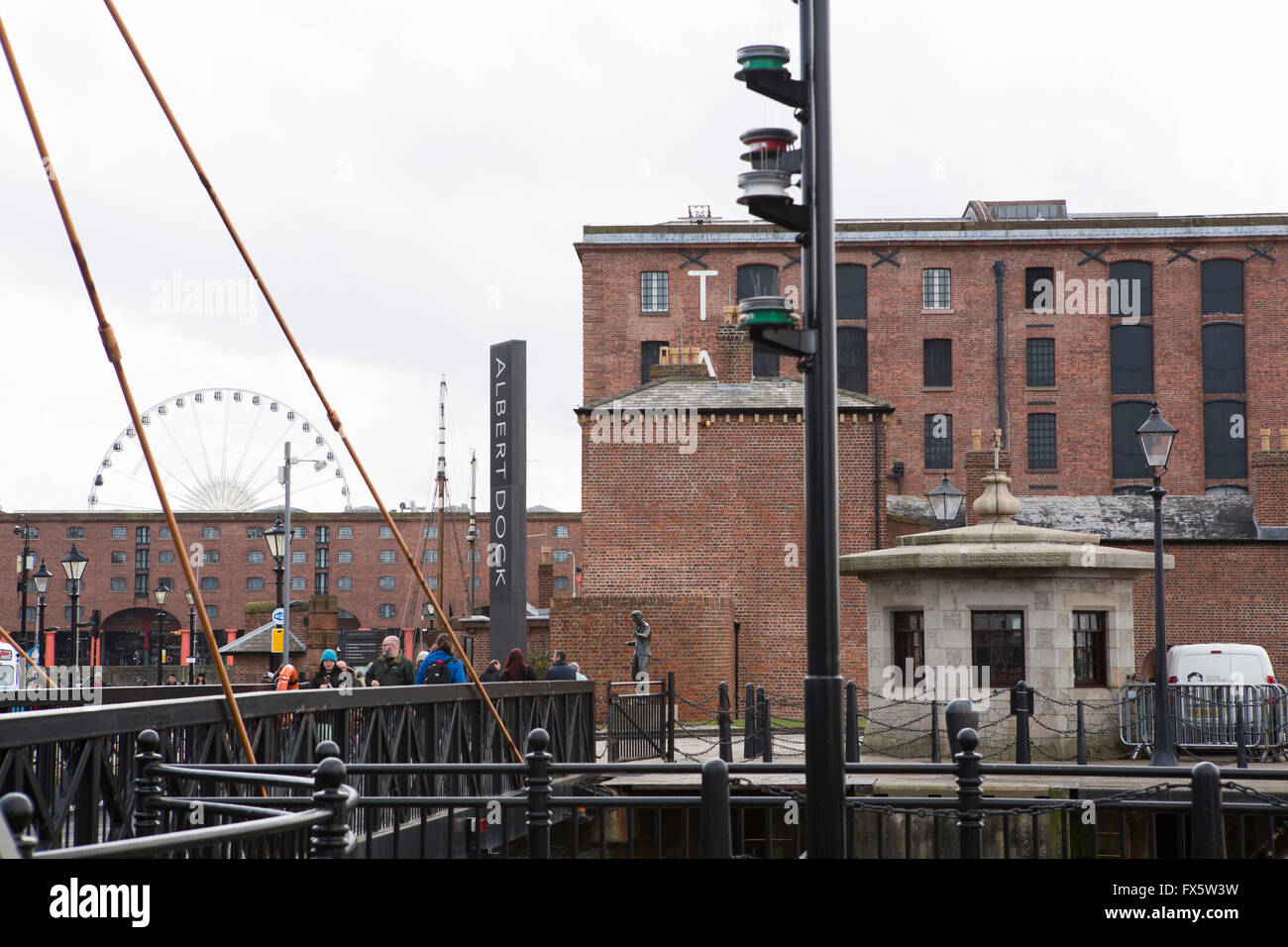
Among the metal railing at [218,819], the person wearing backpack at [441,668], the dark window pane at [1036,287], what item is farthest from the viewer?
the dark window pane at [1036,287]

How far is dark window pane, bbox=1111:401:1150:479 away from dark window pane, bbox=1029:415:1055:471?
2324 mm

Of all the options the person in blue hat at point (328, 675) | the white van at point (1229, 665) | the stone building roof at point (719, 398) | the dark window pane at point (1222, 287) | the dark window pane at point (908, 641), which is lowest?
the white van at point (1229, 665)

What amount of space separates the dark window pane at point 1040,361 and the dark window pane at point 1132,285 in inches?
114

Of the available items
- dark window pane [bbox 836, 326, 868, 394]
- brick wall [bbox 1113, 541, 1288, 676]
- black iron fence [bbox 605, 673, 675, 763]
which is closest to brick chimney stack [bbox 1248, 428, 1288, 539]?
brick wall [bbox 1113, 541, 1288, 676]

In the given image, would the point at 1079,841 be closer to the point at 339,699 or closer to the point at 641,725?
the point at 641,725

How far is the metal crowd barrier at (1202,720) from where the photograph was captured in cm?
1828

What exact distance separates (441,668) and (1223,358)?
43986 millimetres

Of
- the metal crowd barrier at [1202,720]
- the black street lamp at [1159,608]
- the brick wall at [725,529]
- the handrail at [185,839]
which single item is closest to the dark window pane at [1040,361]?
the brick wall at [725,529]

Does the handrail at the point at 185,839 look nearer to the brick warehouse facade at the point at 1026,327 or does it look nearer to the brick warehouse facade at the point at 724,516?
the brick warehouse facade at the point at 724,516

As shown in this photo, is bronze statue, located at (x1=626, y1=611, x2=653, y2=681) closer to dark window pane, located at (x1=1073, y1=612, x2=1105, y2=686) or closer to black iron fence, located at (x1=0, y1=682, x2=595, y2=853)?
dark window pane, located at (x1=1073, y1=612, x2=1105, y2=686)

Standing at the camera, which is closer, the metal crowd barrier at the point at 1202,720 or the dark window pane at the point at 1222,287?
the metal crowd barrier at the point at 1202,720
